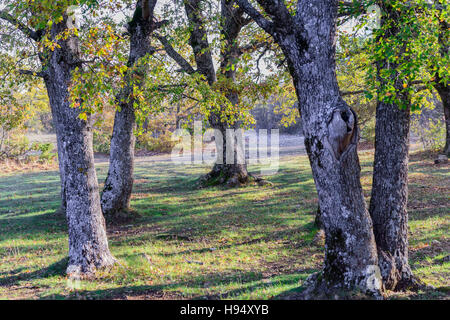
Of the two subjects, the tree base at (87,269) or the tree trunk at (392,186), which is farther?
the tree base at (87,269)

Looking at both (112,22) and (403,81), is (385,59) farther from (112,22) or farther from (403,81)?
(112,22)

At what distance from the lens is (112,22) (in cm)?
1395

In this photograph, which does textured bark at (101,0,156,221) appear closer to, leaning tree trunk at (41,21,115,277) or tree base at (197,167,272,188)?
leaning tree trunk at (41,21,115,277)

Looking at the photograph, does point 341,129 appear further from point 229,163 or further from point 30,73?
point 229,163

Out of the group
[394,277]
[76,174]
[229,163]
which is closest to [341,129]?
[394,277]

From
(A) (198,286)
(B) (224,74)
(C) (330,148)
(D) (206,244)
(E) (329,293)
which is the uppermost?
(B) (224,74)

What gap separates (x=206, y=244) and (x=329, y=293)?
539cm

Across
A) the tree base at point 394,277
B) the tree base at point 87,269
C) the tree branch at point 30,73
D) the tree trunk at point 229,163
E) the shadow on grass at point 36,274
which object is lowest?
the shadow on grass at point 36,274

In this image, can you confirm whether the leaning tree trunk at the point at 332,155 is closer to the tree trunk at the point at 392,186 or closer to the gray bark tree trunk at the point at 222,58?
the tree trunk at the point at 392,186

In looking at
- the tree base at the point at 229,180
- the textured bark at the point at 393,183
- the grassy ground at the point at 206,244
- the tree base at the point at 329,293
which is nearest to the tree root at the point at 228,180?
the tree base at the point at 229,180

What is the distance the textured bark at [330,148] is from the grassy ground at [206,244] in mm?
757

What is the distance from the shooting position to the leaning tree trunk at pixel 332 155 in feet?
16.9

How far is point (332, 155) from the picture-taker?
16.9ft
